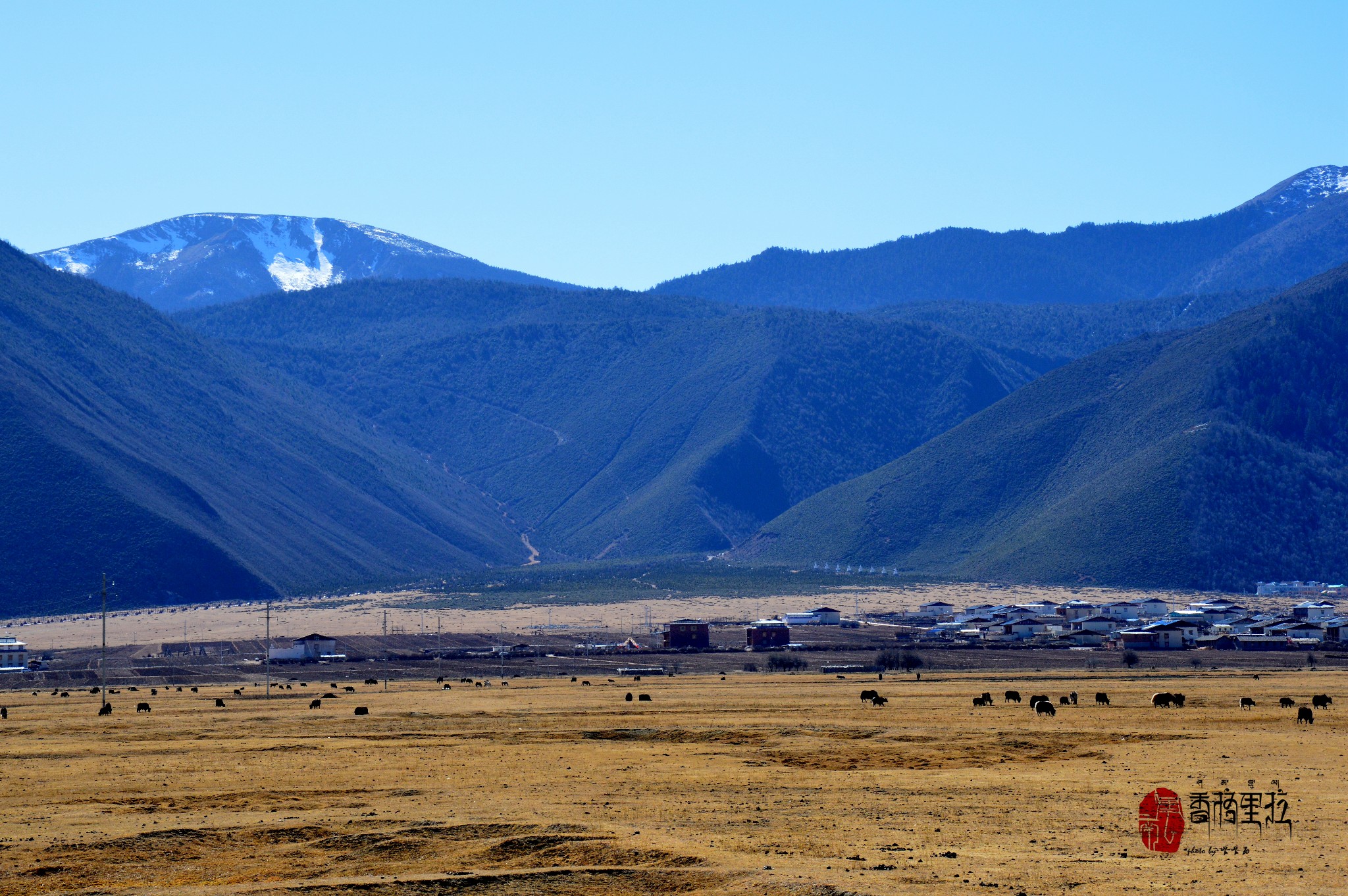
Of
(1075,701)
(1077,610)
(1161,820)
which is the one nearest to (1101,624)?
(1077,610)

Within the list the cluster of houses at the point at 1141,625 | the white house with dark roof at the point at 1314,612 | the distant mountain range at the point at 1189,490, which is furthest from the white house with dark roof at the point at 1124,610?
the distant mountain range at the point at 1189,490

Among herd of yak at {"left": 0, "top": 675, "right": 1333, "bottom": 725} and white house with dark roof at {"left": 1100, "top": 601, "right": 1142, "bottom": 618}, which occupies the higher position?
herd of yak at {"left": 0, "top": 675, "right": 1333, "bottom": 725}

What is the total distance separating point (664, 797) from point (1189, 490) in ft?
454

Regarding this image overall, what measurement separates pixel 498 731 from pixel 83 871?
25657mm

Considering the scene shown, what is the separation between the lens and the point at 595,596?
16088 centimetres

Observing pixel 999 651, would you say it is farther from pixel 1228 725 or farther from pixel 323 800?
pixel 323 800

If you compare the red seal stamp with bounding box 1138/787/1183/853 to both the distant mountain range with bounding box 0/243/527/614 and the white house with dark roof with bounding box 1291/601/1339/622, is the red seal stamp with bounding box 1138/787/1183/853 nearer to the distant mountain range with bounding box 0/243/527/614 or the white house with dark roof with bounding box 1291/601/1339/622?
the white house with dark roof with bounding box 1291/601/1339/622

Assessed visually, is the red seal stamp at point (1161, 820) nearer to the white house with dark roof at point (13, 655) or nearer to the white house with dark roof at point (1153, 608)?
the white house with dark roof at point (13, 655)

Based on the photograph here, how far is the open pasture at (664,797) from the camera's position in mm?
27047

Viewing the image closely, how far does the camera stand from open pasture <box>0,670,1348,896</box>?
88.7 ft

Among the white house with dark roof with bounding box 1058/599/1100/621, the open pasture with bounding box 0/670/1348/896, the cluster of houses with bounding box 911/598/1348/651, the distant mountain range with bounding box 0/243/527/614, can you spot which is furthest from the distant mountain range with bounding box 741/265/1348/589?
the open pasture with bounding box 0/670/1348/896

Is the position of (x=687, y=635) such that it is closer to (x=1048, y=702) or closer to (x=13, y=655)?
(x=13, y=655)

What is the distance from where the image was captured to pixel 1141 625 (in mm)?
115062

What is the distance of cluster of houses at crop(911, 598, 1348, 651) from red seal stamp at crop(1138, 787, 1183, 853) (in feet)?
246
